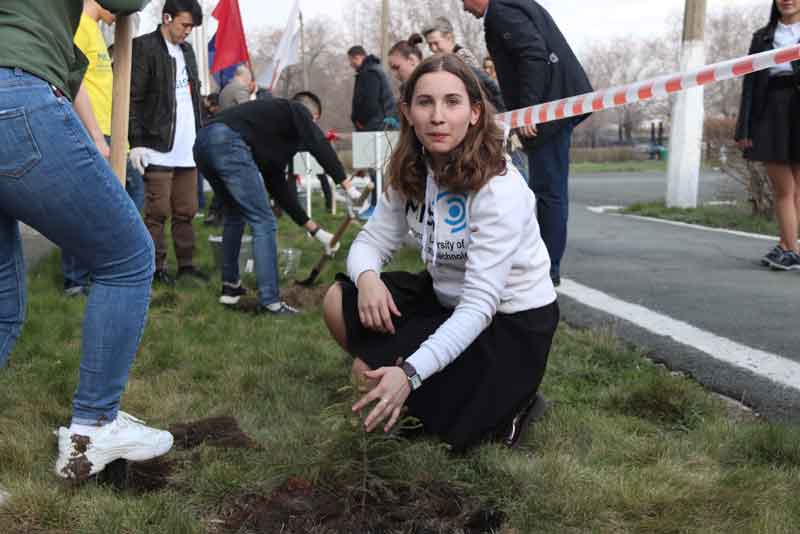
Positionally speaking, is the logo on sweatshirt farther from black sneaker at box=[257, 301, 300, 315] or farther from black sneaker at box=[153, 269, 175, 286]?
black sneaker at box=[153, 269, 175, 286]

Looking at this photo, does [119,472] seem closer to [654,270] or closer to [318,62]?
[654,270]

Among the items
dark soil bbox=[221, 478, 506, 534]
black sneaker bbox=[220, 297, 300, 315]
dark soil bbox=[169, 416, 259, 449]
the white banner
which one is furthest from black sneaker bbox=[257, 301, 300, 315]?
the white banner

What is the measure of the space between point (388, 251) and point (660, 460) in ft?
3.81

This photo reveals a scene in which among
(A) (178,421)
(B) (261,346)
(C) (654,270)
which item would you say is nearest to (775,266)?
(C) (654,270)

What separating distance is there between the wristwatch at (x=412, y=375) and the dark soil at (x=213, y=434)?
2.30 feet

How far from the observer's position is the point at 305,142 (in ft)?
16.5

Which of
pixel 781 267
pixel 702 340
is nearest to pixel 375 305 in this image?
pixel 702 340

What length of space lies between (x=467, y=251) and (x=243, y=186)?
107 inches

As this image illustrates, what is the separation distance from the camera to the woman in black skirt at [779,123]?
5805mm

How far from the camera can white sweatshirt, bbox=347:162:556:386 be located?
2.41 meters

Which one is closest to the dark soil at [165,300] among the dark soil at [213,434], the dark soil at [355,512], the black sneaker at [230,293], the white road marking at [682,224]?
the black sneaker at [230,293]

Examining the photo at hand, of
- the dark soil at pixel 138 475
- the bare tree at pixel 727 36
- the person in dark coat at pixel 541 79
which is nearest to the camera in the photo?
the dark soil at pixel 138 475

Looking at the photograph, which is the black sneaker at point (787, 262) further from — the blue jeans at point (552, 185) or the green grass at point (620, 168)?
the green grass at point (620, 168)

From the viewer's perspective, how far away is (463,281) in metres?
2.73
